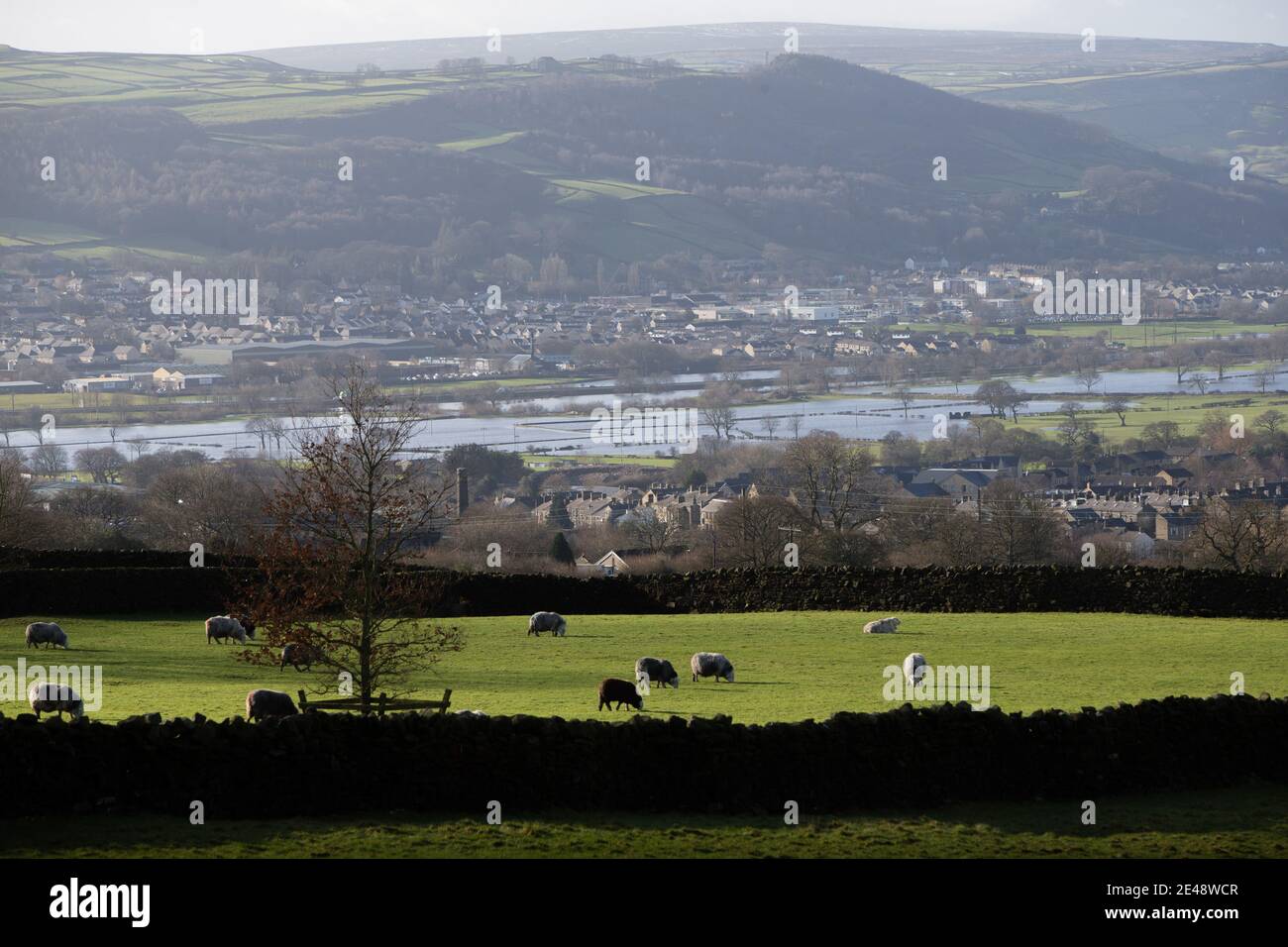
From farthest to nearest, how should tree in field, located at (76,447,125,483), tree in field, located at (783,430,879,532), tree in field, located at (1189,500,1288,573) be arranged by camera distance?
tree in field, located at (76,447,125,483) → tree in field, located at (783,430,879,532) → tree in field, located at (1189,500,1288,573)

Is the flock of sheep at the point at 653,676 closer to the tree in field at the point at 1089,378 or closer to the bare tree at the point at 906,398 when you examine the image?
the bare tree at the point at 906,398

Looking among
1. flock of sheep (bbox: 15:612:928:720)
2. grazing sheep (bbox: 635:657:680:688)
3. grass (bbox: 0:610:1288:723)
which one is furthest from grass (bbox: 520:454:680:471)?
grazing sheep (bbox: 635:657:680:688)

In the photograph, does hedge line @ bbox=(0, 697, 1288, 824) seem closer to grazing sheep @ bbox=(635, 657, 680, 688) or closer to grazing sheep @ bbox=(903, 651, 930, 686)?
grazing sheep @ bbox=(903, 651, 930, 686)

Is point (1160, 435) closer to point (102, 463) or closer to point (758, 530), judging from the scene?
point (758, 530)

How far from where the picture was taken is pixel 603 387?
612ft

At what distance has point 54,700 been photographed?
66.2 ft

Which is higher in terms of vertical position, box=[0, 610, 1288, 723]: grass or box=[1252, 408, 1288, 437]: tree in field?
box=[1252, 408, 1288, 437]: tree in field

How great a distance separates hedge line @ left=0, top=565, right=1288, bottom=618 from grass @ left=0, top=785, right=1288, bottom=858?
18.2 m

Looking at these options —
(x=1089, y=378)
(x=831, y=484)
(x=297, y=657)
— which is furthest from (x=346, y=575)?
(x=1089, y=378)

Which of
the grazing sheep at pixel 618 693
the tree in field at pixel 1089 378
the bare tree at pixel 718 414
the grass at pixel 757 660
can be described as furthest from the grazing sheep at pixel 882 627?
the tree in field at pixel 1089 378

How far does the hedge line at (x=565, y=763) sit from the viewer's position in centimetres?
1585

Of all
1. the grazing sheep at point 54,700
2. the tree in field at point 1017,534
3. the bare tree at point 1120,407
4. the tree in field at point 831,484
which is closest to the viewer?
the grazing sheep at point 54,700

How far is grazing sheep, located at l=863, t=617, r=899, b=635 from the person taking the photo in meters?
31.5

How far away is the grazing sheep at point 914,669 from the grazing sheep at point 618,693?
4808mm
